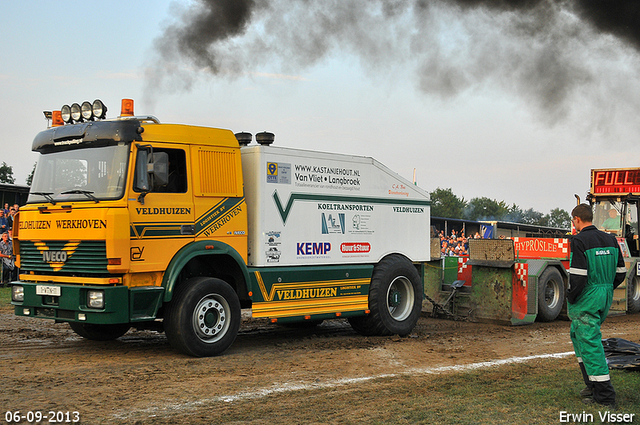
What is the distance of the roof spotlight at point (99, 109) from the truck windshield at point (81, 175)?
501 mm

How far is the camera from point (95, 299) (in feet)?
25.4

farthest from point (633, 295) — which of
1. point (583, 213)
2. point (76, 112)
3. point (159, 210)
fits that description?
point (76, 112)

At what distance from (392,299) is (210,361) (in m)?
3.81

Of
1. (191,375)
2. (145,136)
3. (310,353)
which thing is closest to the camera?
(191,375)

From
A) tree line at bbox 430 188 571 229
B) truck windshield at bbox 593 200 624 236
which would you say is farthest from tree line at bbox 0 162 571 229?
truck windshield at bbox 593 200 624 236

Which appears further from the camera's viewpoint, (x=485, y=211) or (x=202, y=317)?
(x=485, y=211)

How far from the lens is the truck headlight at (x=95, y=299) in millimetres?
7680

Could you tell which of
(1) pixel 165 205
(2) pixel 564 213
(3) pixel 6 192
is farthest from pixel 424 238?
(2) pixel 564 213

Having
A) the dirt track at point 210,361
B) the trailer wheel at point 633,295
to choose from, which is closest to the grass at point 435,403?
the dirt track at point 210,361

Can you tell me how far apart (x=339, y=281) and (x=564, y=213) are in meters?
89.5

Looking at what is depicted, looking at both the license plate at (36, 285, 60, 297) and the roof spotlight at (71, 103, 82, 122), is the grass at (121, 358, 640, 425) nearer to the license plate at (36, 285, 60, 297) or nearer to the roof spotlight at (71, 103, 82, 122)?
the license plate at (36, 285, 60, 297)

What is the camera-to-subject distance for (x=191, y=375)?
7.21m

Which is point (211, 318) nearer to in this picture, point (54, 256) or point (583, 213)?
point (54, 256)

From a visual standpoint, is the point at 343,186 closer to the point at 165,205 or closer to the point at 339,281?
the point at 339,281
